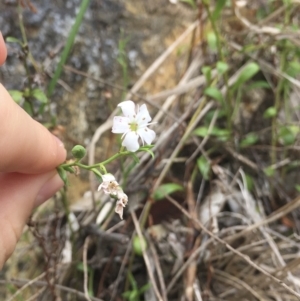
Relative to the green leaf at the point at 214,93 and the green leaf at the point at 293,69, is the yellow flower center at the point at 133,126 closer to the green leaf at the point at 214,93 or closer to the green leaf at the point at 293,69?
the green leaf at the point at 214,93

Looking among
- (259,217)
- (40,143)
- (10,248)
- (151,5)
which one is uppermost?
(151,5)

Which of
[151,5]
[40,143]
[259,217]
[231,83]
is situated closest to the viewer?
[40,143]

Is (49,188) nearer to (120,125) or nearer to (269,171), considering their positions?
(120,125)

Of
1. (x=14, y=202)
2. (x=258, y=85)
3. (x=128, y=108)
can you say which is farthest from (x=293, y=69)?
(x=14, y=202)

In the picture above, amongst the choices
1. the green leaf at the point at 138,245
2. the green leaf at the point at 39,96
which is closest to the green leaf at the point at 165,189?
the green leaf at the point at 138,245

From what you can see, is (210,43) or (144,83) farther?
(144,83)

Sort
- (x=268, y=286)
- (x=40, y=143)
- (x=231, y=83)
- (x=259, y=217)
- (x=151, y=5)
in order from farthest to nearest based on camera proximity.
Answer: (x=151, y=5) < (x=231, y=83) < (x=259, y=217) < (x=268, y=286) < (x=40, y=143)

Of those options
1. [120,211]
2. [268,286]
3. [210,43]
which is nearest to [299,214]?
[268,286]

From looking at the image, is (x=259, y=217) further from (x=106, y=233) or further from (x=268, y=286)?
(x=106, y=233)
